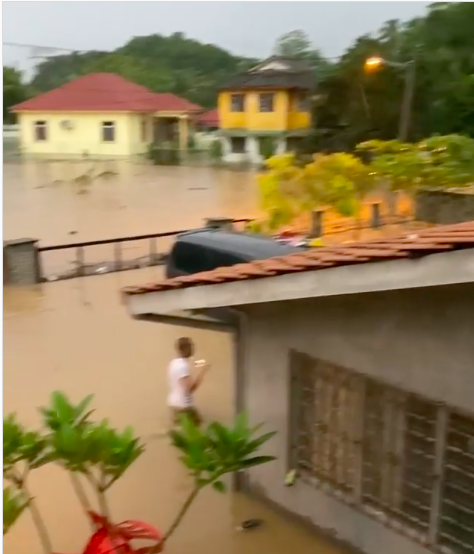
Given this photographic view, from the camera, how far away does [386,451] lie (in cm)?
370

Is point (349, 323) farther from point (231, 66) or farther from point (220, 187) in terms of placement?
point (220, 187)

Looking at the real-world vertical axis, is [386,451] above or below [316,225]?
below

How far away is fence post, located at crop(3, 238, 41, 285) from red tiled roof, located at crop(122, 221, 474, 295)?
22.3ft

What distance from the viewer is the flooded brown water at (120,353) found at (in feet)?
14.4

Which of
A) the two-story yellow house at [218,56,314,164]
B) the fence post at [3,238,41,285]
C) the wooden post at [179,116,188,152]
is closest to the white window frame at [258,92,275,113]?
the two-story yellow house at [218,56,314,164]

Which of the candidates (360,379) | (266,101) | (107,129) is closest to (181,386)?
(360,379)

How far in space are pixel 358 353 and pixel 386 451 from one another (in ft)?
1.68

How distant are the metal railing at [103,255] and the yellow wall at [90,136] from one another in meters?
2.51

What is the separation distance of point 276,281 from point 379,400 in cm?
86

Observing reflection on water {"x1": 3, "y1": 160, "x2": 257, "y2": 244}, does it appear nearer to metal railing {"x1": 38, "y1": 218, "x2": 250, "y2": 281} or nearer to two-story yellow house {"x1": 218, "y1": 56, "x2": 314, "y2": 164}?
metal railing {"x1": 38, "y1": 218, "x2": 250, "y2": 281}

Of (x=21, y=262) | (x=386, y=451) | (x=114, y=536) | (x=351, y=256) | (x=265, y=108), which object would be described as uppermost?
(x=265, y=108)

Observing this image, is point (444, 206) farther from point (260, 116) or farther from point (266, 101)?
point (260, 116)

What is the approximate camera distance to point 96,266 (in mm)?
11383

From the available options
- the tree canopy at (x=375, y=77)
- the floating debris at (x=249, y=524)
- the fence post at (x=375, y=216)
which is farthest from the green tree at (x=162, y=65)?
the floating debris at (x=249, y=524)
